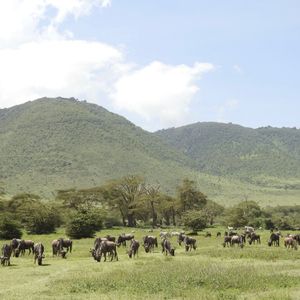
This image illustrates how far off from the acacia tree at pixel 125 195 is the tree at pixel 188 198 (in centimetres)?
870

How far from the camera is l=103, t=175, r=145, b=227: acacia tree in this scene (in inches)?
4419

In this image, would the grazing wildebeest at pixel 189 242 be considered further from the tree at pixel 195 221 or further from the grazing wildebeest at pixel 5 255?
the tree at pixel 195 221

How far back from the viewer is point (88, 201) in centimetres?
11162

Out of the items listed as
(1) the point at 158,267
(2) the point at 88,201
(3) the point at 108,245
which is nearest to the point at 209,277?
(1) the point at 158,267

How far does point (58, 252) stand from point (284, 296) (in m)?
28.1

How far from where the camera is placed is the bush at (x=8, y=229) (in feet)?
246

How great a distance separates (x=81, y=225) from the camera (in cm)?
7669

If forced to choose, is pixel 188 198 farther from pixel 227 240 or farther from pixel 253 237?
pixel 227 240

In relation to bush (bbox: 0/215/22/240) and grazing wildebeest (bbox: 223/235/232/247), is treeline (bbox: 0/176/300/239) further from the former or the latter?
grazing wildebeest (bbox: 223/235/232/247)

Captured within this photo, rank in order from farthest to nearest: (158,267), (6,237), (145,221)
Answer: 1. (145,221)
2. (6,237)
3. (158,267)

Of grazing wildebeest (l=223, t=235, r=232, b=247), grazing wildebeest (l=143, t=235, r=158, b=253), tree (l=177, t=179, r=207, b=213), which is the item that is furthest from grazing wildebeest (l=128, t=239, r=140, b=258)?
tree (l=177, t=179, r=207, b=213)

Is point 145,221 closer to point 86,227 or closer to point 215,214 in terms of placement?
point 215,214

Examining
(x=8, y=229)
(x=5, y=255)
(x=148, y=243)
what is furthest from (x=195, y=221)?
(x=5, y=255)

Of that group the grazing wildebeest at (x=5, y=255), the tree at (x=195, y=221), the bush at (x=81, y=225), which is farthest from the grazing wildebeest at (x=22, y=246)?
the tree at (x=195, y=221)
